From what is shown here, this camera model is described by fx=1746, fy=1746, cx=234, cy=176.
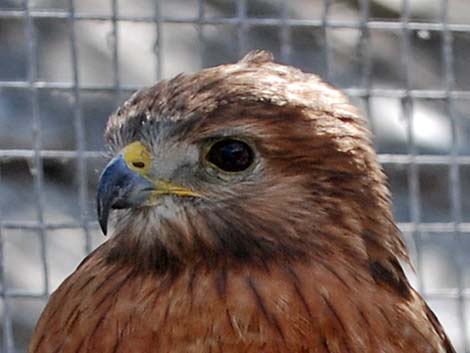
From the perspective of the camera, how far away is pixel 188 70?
5.09m

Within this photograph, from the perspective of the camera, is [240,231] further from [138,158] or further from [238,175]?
[138,158]

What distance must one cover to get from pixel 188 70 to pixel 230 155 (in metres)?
1.99

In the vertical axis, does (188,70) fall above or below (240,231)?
above

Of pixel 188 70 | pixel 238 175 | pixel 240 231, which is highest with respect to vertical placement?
pixel 188 70

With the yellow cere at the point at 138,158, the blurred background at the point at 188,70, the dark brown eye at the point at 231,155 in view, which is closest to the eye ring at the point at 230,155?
the dark brown eye at the point at 231,155

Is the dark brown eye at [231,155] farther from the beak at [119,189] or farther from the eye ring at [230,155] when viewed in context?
the beak at [119,189]

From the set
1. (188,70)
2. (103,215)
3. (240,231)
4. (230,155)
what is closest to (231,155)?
(230,155)

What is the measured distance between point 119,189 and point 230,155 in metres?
0.21

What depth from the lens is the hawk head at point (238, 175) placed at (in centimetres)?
313

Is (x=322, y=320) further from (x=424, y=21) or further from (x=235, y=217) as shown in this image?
(x=424, y=21)

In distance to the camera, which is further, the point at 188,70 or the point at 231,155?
the point at 188,70

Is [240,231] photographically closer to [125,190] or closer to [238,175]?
[238,175]

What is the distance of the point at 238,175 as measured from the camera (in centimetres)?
316

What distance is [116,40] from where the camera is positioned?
14.4 feet
